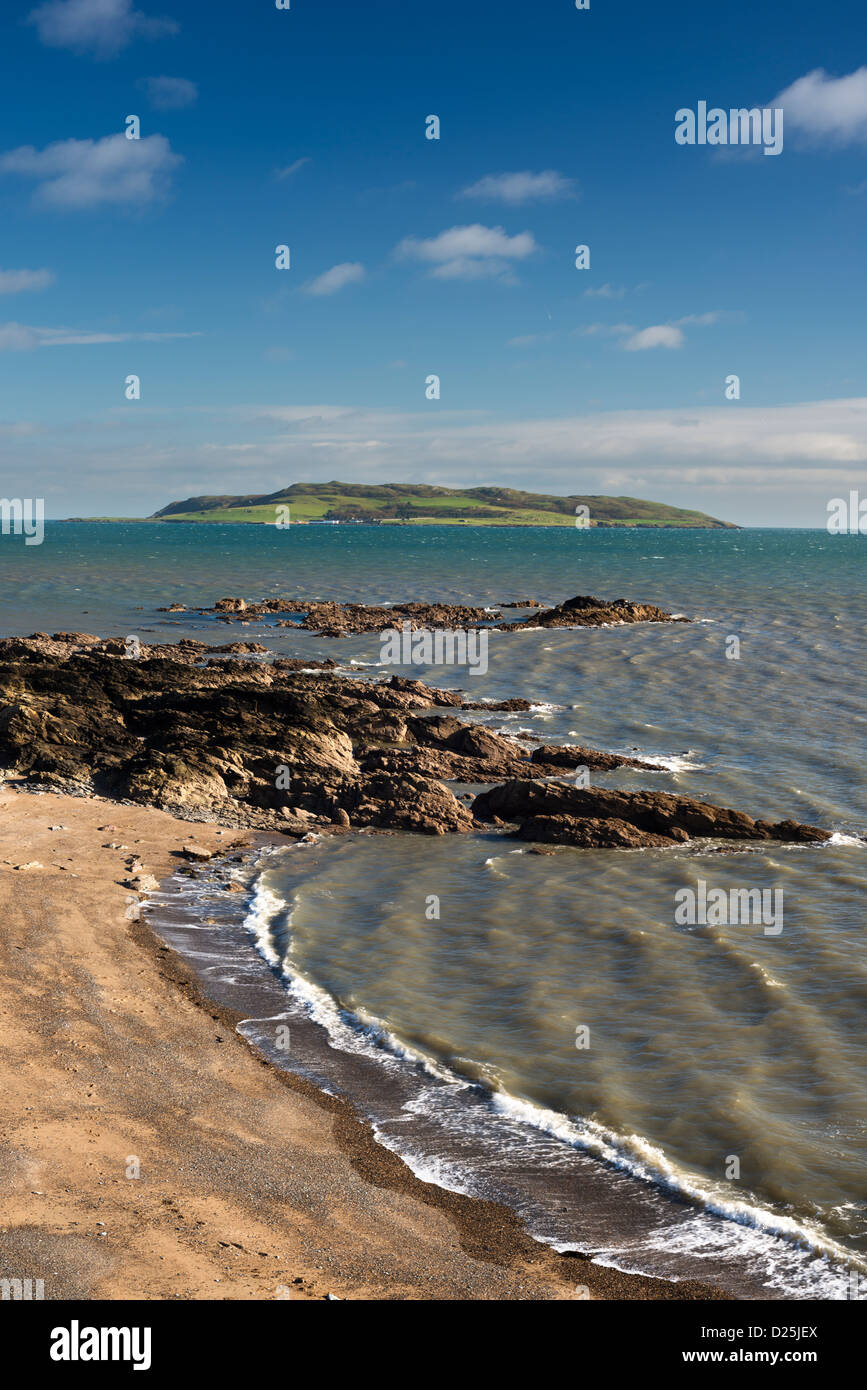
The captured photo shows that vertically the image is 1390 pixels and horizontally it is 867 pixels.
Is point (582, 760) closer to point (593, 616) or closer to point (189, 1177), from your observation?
point (189, 1177)

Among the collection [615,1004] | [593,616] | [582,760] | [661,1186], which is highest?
[593,616]

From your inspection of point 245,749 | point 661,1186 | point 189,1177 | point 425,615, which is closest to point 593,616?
point 425,615

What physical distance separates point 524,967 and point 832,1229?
22.8 ft

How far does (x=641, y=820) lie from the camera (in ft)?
78.3

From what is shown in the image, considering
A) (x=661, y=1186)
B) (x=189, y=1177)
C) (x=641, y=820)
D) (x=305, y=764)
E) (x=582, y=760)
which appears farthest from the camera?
(x=582, y=760)

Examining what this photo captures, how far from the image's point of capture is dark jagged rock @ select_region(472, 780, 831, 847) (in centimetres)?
2333

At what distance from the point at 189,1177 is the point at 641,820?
1545 centimetres

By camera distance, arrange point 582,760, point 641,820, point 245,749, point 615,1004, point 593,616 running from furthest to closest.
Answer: point 593,616 < point 582,760 < point 245,749 < point 641,820 < point 615,1004

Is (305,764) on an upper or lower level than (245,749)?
lower

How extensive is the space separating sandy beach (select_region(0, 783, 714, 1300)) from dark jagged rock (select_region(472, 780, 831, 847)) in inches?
402

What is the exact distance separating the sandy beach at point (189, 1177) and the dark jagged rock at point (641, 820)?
10.2 meters

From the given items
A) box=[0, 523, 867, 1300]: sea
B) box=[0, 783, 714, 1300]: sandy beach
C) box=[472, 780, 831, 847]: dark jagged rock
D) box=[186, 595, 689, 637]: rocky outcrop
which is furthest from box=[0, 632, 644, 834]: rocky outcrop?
box=[186, 595, 689, 637]: rocky outcrop

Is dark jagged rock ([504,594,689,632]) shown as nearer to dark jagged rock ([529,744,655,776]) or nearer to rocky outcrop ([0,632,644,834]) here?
rocky outcrop ([0,632,644,834])

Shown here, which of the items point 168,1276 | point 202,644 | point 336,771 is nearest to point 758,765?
point 336,771
